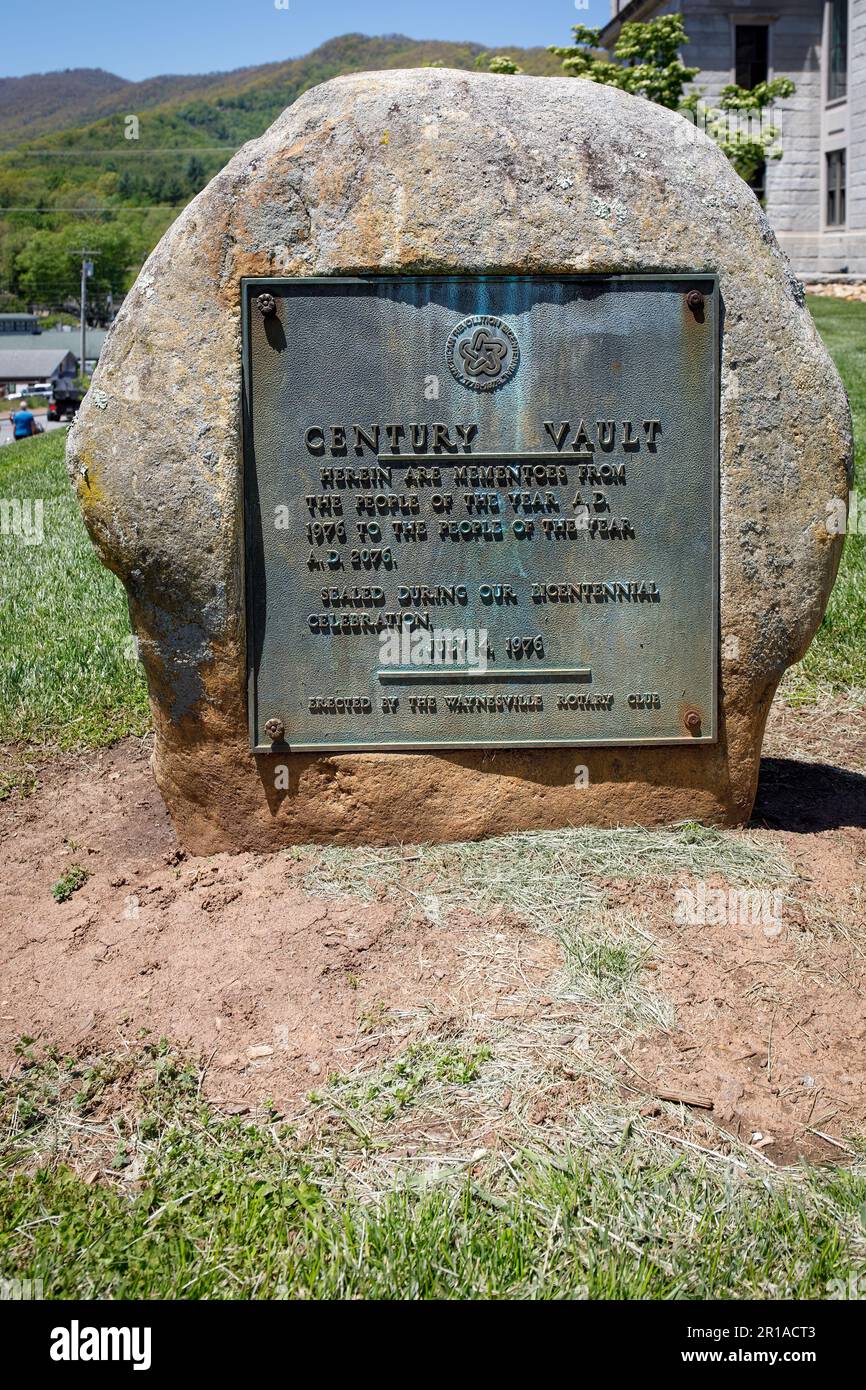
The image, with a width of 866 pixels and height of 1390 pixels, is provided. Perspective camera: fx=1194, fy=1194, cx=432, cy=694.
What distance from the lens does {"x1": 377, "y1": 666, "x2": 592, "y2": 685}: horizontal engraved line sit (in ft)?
14.1

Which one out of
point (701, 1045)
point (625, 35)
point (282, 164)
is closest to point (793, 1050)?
point (701, 1045)

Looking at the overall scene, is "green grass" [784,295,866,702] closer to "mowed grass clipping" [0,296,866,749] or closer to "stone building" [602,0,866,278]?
"mowed grass clipping" [0,296,866,749]

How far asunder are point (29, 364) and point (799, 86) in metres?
62.9

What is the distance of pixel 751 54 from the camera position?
35219mm

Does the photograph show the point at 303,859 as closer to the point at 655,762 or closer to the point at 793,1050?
the point at 655,762

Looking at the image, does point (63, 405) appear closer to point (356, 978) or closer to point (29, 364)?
point (356, 978)

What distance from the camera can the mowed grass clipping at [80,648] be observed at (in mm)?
6090

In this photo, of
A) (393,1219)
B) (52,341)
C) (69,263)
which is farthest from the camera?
(69,263)

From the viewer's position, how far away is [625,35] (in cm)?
2544

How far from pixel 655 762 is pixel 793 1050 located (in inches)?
49.9

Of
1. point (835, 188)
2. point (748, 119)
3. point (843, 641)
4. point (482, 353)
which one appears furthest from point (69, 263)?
point (482, 353)

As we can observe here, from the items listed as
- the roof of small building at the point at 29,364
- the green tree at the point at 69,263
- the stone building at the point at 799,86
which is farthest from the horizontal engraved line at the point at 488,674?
the green tree at the point at 69,263

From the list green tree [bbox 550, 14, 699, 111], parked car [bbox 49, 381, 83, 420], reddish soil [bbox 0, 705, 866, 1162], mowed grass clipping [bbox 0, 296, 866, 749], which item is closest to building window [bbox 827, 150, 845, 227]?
green tree [bbox 550, 14, 699, 111]

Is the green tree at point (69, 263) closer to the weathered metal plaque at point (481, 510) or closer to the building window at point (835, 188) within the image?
the building window at point (835, 188)
